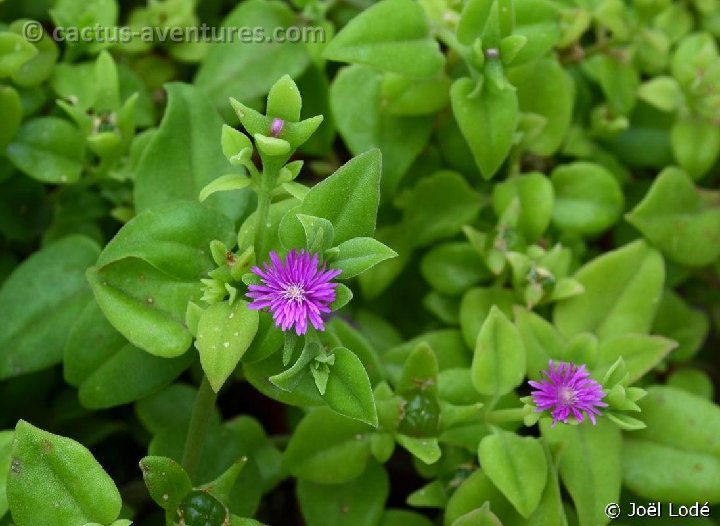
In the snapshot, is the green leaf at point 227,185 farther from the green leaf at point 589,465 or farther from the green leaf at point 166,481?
the green leaf at point 589,465

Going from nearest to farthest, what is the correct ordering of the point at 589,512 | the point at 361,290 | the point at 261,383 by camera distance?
the point at 261,383, the point at 589,512, the point at 361,290

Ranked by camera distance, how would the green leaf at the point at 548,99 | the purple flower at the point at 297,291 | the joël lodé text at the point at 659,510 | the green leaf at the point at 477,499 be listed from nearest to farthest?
the purple flower at the point at 297,291
the green leaf at the point at 477,499
the joël lodé text at the point at 659,510
the green leaf at the point at 548,99

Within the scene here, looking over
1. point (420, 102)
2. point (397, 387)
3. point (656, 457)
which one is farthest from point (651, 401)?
point (420, 102)

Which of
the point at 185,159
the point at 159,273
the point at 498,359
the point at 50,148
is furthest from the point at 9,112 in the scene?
the point at 498,359

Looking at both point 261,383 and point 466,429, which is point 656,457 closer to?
point 466,429

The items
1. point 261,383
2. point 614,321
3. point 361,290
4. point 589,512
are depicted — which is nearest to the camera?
point 261,383

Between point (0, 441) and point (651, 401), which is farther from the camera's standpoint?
point (651, 401)

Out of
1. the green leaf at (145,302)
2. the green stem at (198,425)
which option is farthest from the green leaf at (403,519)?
the green leaf at (145,302)
